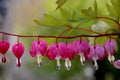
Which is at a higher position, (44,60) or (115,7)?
(115,7)

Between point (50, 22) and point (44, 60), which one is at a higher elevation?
point (50, 22)

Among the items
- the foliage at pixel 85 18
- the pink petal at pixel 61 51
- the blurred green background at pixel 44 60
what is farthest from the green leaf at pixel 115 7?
the blurred green background at pixel 44 60

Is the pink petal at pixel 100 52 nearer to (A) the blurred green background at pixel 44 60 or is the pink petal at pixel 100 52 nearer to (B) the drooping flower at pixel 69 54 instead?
(B) the drooping flower at pixel 69 54

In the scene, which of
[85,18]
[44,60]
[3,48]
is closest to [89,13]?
[85,18]

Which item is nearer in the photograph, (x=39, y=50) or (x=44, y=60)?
(x=39, y=50)

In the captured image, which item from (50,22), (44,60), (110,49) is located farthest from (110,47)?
(44,60)

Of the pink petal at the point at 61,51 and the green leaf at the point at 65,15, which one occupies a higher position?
the green leaf at the point at 65,15

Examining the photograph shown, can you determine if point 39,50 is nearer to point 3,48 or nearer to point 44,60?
point 3,48

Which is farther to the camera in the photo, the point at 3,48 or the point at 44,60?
the point at 44,60

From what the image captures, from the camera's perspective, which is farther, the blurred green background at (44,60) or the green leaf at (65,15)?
the blurred green background at (44,60)

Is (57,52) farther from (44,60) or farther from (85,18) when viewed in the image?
(44,60)

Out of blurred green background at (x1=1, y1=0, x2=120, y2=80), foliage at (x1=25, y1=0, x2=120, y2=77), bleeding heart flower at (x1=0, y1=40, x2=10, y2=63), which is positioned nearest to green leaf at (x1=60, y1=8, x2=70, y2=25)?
foliage at (x1=25, y1=0, x2=120, y2=77)
